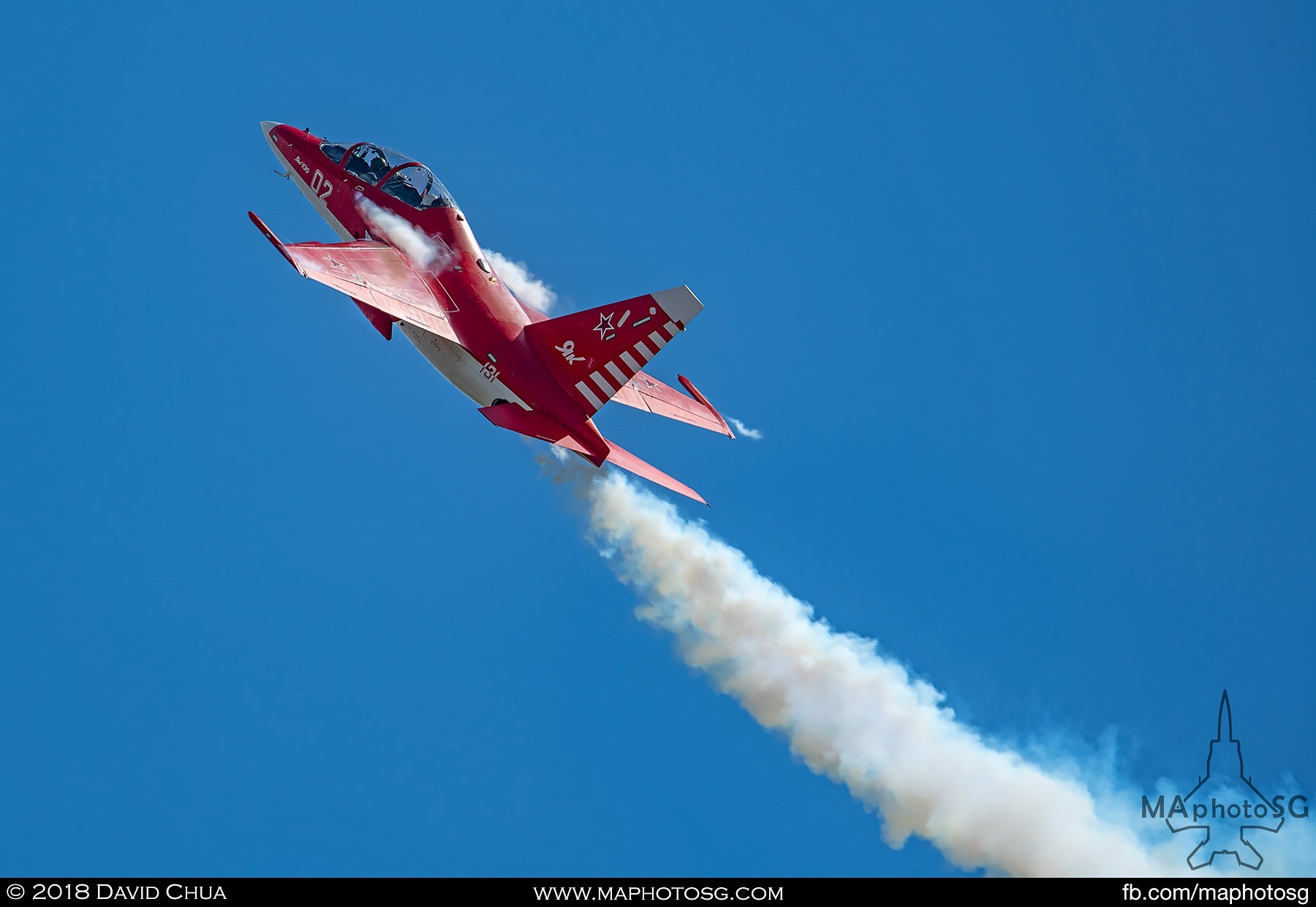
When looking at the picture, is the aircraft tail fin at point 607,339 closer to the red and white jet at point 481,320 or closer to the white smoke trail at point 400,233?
the red and white jet at point 481,320

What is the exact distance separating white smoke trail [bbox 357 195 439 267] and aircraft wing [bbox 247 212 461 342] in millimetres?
238

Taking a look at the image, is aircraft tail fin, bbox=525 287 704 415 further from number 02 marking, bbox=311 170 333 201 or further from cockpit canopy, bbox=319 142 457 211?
number 02 marking, bbox=311 170 333 201

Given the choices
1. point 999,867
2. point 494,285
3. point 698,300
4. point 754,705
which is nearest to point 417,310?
point 494,285

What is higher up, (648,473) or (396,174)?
(396,174)

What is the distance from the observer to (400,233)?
3016cm

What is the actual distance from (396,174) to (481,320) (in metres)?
4.35

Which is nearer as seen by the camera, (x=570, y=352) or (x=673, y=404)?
(x=570, y=352)

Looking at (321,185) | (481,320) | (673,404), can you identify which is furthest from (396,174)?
(673,404)

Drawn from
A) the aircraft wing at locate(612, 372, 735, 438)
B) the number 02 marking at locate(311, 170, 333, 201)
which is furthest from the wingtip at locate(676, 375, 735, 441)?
the number 02 marking at locate(311, 170, 333, 201)

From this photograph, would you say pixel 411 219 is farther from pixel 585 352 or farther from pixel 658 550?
pixel 658 550

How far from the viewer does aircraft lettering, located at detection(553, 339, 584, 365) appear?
27703 mm

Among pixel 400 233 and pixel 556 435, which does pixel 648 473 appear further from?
pixel 400 233

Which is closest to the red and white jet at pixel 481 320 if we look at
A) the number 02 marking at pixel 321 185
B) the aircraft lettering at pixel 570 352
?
the aircraft lettering at pixel 570 352

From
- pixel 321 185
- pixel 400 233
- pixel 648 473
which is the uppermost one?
pixel 321 185
